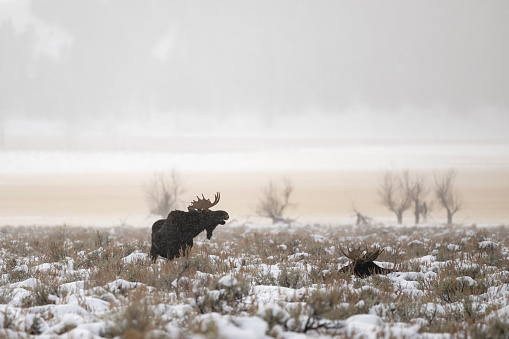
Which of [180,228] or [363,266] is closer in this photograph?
[363,266]

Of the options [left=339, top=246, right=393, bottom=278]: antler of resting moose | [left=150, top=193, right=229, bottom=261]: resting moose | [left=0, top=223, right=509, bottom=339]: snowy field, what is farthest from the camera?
[left=150, top=193, right=229, bottom=261]: resting moose

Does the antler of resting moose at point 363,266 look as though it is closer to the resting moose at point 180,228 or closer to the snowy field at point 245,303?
the snowy field at point 245,303

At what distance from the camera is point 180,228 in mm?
7680

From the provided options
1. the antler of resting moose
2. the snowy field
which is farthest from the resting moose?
the antler of resting moose

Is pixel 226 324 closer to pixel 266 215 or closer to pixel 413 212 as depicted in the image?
pixel 266 215

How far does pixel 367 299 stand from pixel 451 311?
43.2 inches

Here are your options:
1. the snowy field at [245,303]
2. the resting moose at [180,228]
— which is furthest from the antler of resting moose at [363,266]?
the resting moose at [180,228]

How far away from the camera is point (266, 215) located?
40.3 m

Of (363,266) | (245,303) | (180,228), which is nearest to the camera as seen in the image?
(245,303)

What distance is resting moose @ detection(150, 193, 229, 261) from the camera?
301 inches

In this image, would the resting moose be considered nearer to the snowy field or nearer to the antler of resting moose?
the snowy field

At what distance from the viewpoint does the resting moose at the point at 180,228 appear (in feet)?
25.0

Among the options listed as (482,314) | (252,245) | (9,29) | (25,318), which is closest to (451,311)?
(482,314)

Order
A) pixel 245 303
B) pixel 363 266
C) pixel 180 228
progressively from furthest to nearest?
pixel 180 228 → pixel 363 266 → pixel 245 303
